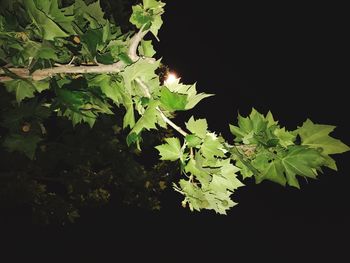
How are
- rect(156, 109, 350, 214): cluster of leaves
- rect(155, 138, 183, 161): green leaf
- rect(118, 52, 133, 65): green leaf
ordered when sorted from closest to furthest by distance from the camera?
1. rect(118, 52, 133, 65): green leaf
2. rect(156, 109, 350, 214): cluster of leaves
3. rect(155, 138, 183, 161): green leaf

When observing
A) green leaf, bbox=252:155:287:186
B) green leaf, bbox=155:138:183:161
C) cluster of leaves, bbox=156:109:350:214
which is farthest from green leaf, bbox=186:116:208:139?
green leaf, bbox=252:155:287:186

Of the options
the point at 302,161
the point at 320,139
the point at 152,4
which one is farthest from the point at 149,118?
the point at 320,139

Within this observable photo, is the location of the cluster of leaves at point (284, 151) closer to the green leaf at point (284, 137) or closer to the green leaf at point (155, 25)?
the green leaf at point (284, 137)

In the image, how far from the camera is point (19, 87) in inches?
50.6

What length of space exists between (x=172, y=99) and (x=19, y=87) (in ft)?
2.27

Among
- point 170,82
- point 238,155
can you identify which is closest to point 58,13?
point 170,82

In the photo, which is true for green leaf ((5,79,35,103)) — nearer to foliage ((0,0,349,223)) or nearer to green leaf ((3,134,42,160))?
foliage ((0,0,349,223))

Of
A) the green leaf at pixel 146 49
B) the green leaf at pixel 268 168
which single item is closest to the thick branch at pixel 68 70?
the green leaf at pixel 146 49

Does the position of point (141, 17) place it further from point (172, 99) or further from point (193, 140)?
point (193, 140)

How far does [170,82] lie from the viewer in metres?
1.32

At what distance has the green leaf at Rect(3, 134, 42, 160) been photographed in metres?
1.33

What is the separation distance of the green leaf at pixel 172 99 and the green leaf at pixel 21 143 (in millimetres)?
654

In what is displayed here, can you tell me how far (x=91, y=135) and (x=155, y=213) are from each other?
453 cm

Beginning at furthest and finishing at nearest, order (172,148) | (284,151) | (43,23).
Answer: (172,148)
(284,151)
(43,23)
